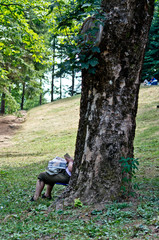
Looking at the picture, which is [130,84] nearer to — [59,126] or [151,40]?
[151,40]

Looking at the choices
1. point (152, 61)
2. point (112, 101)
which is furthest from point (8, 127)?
point (112, 101)

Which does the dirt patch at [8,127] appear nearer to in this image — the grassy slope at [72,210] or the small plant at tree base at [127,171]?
the grassy slope at [72,210]

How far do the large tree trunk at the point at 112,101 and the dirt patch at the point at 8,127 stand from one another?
57.7 ft

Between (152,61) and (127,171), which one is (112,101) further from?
(152,61)

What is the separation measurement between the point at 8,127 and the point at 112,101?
23.5 m

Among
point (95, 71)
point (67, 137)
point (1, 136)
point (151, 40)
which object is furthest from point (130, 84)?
point (1, 136)

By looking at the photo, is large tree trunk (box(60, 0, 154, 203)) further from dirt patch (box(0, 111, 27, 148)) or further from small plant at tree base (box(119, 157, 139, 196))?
dirt patch (box(0, 111, 27, 148))

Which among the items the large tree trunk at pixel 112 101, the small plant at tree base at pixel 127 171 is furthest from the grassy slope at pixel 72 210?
the large tree trunk at pixel 112 101

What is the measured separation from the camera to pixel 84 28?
5.20 metres

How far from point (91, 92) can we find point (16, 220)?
252cm

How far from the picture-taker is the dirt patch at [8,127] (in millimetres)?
23180

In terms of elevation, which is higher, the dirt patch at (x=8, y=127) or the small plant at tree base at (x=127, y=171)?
the small plant at tree base at (x=127, y=171)

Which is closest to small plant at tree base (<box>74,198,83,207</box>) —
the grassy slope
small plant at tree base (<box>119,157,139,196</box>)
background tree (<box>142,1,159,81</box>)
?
the grassy slope

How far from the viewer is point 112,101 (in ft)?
16.0
